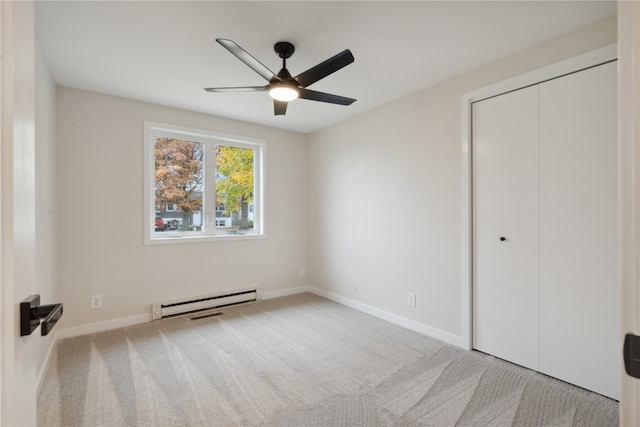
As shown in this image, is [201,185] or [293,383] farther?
[201,185]

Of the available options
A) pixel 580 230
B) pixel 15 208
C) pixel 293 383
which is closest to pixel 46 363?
pixel 293 383

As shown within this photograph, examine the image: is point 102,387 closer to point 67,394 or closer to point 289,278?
point 67,394

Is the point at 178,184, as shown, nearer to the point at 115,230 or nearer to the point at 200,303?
the point at 115,230

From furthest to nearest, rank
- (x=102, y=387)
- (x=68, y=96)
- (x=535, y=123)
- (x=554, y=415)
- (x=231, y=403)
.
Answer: (x=68, y=96) → (x=535, y=123) → (x=102, y=387) → (x=231, y=403) → (x=554, y=415)

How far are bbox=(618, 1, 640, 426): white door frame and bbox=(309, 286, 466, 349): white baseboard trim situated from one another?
8.11ft

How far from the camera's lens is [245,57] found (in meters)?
1.90

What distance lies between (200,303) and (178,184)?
4.82 feet

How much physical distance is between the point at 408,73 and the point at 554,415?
2699mm

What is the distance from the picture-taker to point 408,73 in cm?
275

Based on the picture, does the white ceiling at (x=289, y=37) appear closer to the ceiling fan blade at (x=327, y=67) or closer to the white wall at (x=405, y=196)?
the white wall at (x=405, y=196)

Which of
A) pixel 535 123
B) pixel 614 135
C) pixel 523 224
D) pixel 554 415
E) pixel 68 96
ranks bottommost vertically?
pixel 554 415

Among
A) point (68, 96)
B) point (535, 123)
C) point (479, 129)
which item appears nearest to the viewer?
point (535, 123)

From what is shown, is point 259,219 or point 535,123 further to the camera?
point 259,219

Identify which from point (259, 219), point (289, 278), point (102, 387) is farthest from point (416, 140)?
point (102, 387)
